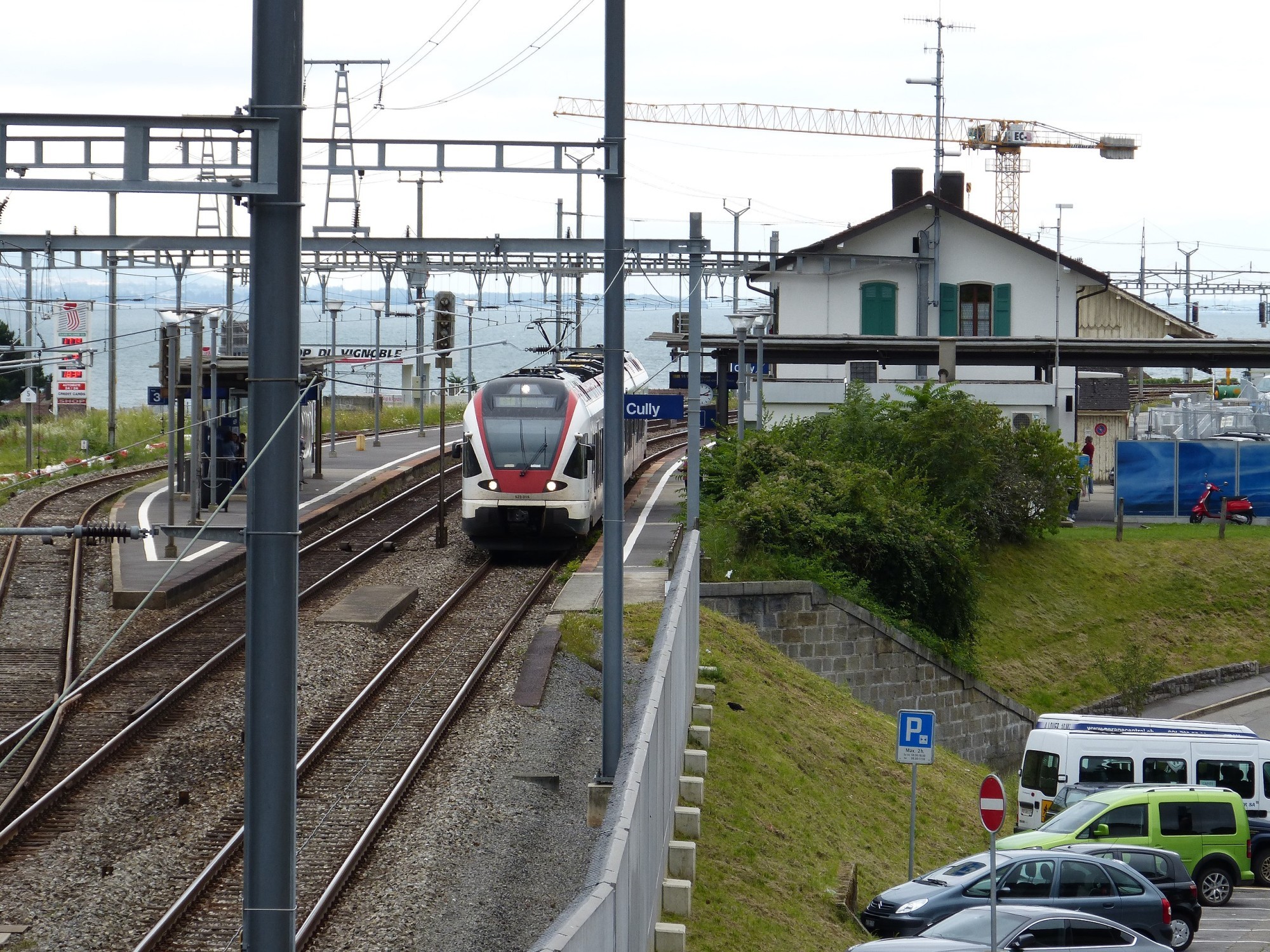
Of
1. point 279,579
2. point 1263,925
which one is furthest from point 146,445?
point 279,579

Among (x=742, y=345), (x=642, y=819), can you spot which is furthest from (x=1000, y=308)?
(x=642, y=819)

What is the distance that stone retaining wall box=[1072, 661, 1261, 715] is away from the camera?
32.4 m

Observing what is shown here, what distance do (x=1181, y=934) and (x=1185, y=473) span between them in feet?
84.7

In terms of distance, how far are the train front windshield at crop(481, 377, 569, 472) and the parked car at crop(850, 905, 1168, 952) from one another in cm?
1327

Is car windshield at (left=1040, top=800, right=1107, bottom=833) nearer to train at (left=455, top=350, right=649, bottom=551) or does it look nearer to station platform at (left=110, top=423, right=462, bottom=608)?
train at (left=455, top=350, right=649, bottom=551)

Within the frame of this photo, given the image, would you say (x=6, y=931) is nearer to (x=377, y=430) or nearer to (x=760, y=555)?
(x=760, y=555)

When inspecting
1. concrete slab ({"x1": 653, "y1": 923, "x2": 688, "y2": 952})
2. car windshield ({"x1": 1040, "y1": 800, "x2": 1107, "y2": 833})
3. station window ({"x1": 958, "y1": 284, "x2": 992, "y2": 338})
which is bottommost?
car windshield ({"x1": 1040, "y1": 800, "x2": 1107, "y2": 833})

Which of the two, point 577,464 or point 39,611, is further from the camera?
point 577,464

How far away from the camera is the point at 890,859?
18.6m

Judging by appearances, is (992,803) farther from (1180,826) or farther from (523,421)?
(523,421)

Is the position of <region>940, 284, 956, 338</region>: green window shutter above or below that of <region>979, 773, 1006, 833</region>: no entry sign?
above

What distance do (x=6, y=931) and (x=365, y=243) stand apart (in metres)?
17.9

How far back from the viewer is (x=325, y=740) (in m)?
16.2

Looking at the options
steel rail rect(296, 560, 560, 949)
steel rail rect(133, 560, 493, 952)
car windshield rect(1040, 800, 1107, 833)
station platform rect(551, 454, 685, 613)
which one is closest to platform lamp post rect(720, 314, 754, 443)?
station platform rect(551, 454, 685, 613)
